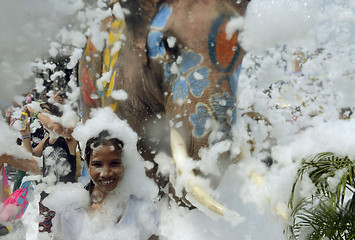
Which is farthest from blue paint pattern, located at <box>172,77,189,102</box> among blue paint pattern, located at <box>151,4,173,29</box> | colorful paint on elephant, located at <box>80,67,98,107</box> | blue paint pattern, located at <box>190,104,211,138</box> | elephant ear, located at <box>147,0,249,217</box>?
colorful paint on elephant, located at <box>80,67,98,107</box>

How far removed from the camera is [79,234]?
49.1 inches

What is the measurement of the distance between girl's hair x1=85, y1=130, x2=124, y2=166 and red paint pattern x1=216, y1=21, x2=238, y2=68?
858mm

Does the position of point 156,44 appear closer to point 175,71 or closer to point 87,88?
point 175,71

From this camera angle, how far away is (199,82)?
1921 millimetres

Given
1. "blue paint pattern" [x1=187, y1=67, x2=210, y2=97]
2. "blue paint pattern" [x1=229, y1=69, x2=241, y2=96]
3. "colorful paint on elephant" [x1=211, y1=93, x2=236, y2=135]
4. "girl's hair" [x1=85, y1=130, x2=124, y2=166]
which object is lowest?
"girl's hair" [x1=85, y1=130, x2=124, y2=166]

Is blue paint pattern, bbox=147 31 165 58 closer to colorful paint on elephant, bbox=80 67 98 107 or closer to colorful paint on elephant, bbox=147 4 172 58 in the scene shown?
colorful paint on elephant, bbox=147 4 172 58

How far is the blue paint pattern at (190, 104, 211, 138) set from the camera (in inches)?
72.7

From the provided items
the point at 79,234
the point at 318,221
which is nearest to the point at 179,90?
the point at 79,234

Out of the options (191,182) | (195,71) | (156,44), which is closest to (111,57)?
(156,44)

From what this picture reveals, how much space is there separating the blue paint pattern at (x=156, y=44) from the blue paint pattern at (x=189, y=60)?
0.45 feet

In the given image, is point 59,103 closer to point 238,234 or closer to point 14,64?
point 14,64

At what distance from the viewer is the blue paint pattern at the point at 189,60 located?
1.97m

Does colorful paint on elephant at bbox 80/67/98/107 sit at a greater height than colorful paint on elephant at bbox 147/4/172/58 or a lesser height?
lesser

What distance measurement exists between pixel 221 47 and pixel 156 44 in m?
0.37
